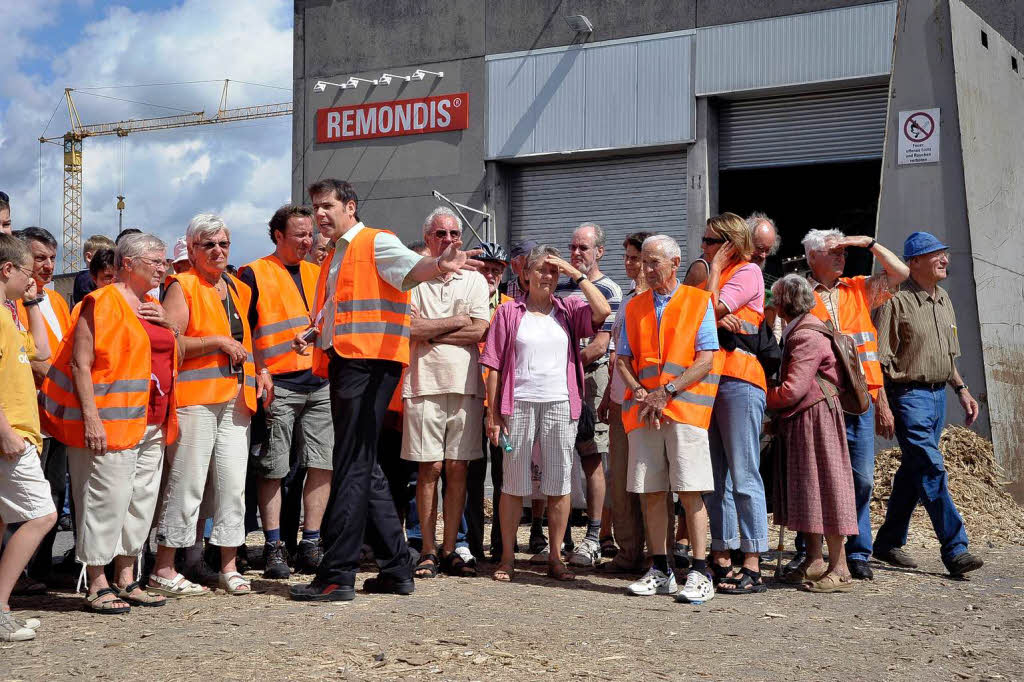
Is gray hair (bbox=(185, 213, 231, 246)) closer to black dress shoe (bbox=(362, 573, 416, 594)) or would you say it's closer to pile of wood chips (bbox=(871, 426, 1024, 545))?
black dress shoe (bbox=(362, 573, 416, 594))

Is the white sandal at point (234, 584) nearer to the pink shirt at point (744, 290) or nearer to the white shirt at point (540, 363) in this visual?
the white shirt at point (540, 363)

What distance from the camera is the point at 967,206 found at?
934cm

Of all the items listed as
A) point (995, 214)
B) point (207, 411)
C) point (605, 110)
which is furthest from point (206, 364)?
point (605, 110)

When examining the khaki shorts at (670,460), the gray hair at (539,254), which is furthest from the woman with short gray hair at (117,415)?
the khaki shorts at (670,460)

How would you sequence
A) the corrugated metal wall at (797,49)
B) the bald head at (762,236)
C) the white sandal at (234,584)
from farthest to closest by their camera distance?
the corrugated metal wall at (797,49) < the bald head at (762,236) < the white sandal at (234,584)

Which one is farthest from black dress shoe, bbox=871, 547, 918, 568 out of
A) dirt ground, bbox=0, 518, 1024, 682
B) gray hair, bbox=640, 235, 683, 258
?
gray hair, bbox=640, 235, 683, 258

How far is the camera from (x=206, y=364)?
5.91m

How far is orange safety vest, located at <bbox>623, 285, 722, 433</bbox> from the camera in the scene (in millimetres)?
5957

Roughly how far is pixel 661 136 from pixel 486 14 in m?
4.40

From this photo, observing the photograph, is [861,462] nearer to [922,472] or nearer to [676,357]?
[922,472]

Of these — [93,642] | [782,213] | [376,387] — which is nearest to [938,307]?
[376,387]

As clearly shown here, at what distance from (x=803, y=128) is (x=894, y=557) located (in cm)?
1195

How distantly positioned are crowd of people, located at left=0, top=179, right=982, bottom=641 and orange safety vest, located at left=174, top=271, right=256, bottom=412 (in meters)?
0.01

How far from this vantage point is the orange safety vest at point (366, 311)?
18.3 feet
